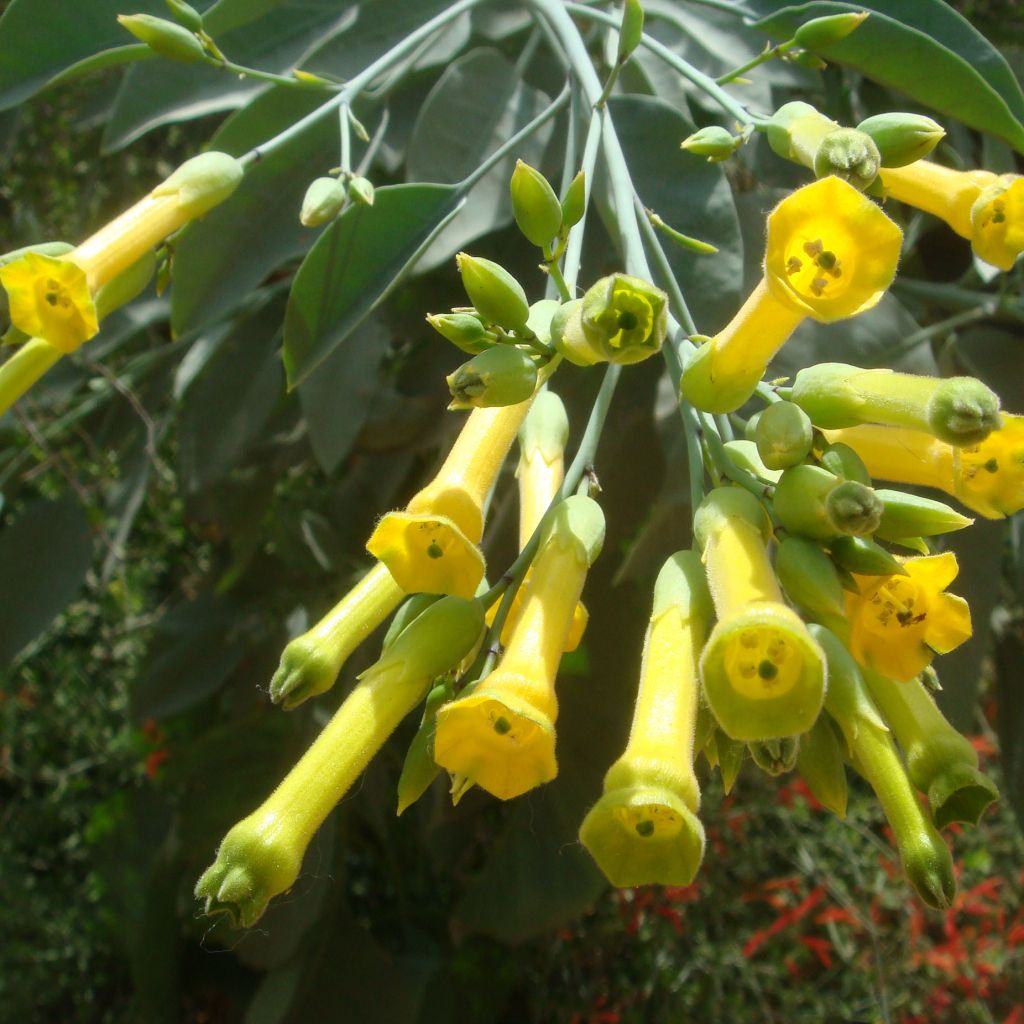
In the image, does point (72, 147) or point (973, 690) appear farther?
point (72, 147)

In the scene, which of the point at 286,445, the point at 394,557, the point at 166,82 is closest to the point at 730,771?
the point at 394,557

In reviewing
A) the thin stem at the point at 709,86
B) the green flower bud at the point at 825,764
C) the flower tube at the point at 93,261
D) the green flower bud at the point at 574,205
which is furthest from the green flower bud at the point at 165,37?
the green flower bud at the point at 825,764

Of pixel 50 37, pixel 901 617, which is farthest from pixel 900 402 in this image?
pixel 50 37

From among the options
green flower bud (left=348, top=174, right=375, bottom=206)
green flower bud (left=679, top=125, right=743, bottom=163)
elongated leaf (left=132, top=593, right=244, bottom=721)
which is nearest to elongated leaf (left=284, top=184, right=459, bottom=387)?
green flower bud (left=348, top=174, right=375, bottom=206)

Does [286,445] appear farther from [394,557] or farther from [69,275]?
[394,557]

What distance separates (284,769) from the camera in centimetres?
189

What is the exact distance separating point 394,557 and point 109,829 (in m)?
2.03

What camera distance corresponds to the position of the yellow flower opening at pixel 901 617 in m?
0.82

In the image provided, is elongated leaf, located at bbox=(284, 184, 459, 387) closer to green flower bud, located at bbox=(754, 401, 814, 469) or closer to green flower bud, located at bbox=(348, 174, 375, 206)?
green flower bud, located at bbox=(348, 174, 375, 206)

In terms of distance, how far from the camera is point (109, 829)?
255 centimetres

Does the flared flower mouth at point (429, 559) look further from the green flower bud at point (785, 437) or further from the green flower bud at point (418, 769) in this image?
the green flower bud at point (785, 437)

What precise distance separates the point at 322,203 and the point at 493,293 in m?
0.35

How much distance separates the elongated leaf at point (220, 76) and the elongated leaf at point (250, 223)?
10cm

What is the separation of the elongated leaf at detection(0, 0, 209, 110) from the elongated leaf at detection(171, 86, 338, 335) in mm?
195
